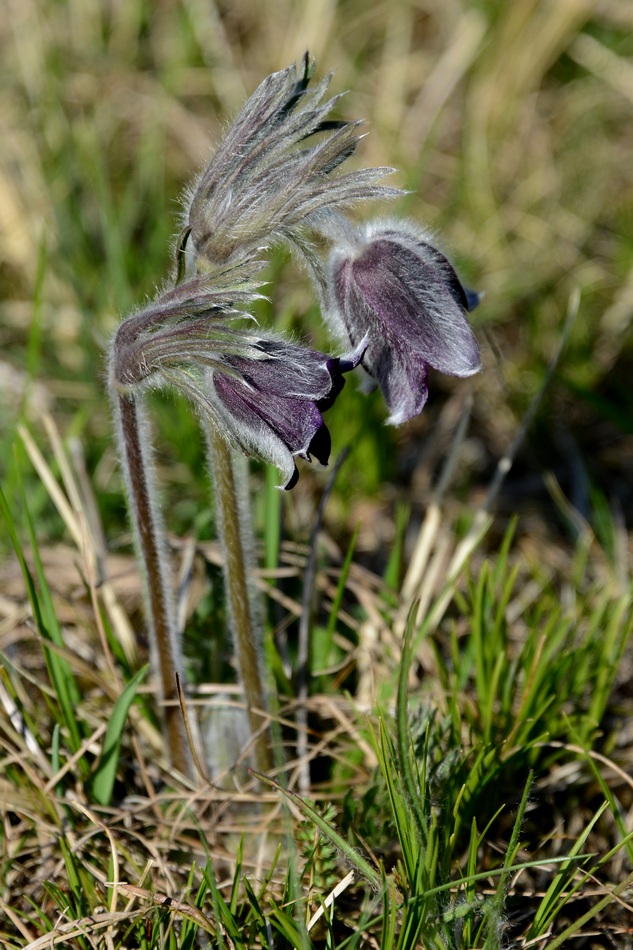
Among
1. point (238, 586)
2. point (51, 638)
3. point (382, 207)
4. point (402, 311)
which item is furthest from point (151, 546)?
point (382, 207)

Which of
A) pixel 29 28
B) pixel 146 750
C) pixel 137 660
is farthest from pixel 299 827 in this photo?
pixel 29 28

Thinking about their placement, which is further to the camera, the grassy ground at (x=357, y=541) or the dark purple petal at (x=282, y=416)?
the grassy ground at (x=357, y=541)

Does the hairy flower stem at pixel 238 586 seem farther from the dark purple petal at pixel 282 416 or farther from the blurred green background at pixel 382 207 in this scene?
the blurred green background at pixel 382 207

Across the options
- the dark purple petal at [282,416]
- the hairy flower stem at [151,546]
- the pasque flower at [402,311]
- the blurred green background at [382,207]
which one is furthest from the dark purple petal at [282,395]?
the blurred green background at [382,207]

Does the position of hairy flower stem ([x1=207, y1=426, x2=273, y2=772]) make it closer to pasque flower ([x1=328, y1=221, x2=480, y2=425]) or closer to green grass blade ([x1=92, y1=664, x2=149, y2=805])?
green grass blade ([x1=92, y1=664, x2=149, y2=805])

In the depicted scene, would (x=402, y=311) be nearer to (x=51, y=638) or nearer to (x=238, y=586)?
(x=238, y=586)
